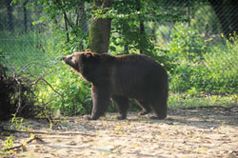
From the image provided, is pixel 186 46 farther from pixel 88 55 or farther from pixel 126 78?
pixel 88 55

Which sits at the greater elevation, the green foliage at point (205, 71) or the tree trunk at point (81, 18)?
the tree trunk at point (81, 18)

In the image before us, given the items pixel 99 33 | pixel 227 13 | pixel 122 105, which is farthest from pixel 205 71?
pixel 122 105

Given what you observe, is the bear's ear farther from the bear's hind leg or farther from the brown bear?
the bear's hind leg

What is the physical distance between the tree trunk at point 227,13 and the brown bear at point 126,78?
599 centimetres

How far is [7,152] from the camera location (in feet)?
20.2

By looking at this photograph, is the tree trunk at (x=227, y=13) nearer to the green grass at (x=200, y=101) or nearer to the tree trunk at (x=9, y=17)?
the green grass at (x=200, y=101)

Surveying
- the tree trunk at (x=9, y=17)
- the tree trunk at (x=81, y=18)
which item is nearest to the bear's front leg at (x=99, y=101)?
the tree trunk at (x=81, y=18)

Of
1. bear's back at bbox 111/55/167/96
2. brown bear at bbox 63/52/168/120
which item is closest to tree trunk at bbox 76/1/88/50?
brown bear at bbox 63/52/168/120

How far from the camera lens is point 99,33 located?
10.1 metres

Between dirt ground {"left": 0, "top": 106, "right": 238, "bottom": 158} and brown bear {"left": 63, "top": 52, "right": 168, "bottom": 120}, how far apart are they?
1.07ft

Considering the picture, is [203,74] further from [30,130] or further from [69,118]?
[30,130]

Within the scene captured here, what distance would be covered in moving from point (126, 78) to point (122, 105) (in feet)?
1.48

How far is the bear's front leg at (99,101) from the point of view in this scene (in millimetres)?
9164

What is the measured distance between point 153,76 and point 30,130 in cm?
255
